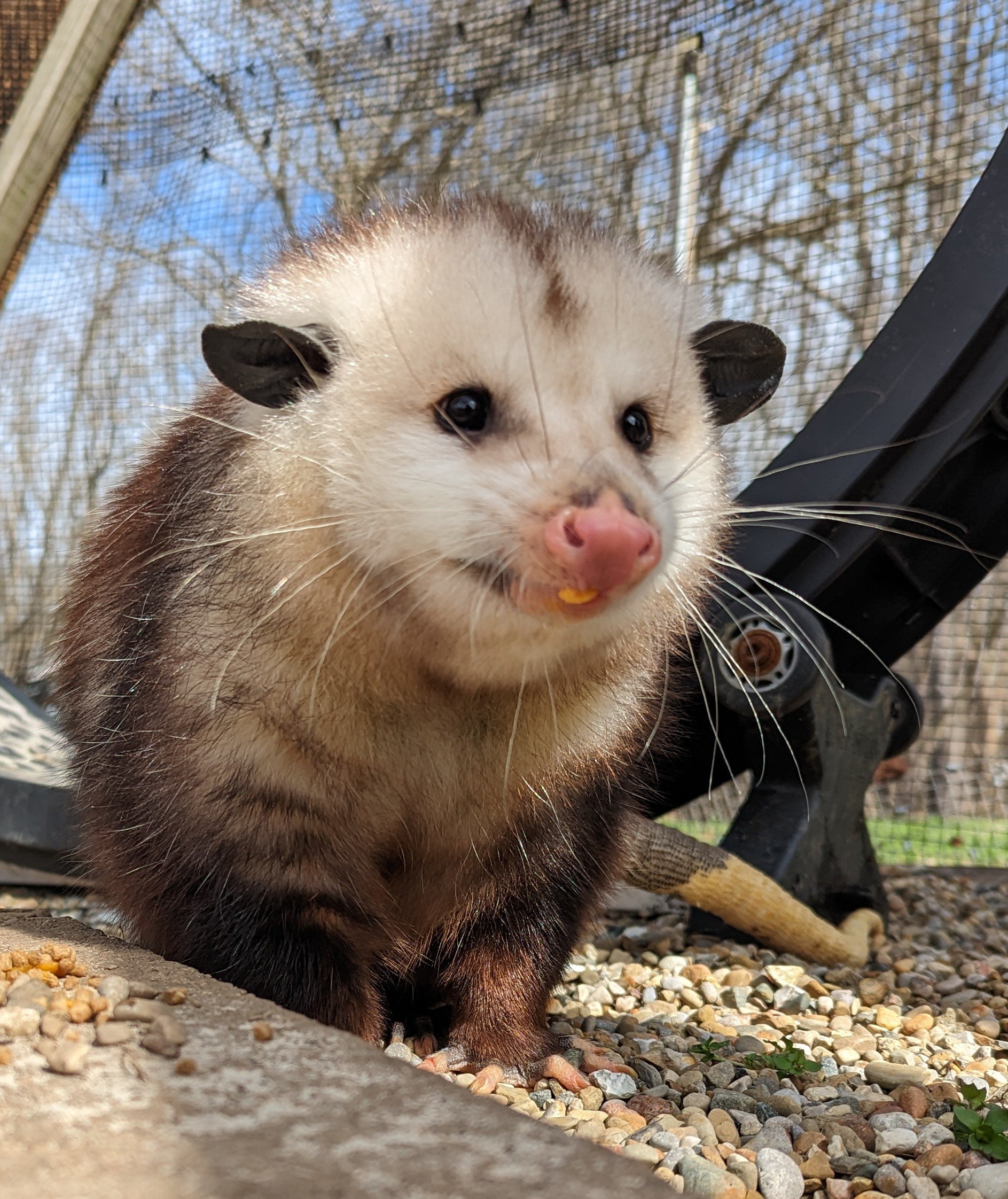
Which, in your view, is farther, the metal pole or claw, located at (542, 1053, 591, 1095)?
the metal pole

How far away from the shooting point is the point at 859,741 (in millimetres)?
3537

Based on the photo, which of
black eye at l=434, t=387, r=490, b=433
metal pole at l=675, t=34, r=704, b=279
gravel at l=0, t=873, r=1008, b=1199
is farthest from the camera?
metal pole at l=675, t=34, r=704, b=279

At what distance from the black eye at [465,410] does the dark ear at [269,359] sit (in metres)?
0.27

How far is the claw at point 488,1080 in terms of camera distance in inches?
84.0

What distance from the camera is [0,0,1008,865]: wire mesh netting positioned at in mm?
→ 4059

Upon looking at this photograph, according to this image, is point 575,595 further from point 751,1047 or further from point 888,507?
point 888,507

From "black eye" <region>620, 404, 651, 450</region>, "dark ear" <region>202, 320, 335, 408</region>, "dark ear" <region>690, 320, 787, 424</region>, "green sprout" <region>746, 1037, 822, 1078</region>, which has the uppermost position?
"dark ear" <region>690, 320, 787, 424</region>

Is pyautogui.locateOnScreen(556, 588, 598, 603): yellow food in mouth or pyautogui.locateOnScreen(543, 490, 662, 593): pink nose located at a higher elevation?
pyautogui.locateOnScreen(543, 490, 662, 593): pink nose

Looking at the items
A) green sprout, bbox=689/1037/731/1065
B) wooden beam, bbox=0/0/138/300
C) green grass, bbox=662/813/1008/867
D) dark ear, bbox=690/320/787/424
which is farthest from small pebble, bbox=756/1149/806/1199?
wooden beam, bbox=0/0/138/300

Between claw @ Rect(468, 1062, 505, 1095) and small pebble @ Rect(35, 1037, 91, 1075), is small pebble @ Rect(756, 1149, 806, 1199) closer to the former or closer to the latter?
claw @ Rect(468, 1062, 505, 1095)

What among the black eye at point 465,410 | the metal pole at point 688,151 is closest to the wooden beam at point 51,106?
the metal pole at point 688,151

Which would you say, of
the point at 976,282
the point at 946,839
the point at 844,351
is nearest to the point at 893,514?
the point at 976,282

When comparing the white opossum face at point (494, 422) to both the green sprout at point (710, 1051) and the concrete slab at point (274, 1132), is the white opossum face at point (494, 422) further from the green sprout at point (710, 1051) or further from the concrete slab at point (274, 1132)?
the green sprout at point (710, 1051)

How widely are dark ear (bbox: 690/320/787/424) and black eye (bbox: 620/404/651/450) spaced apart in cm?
30
